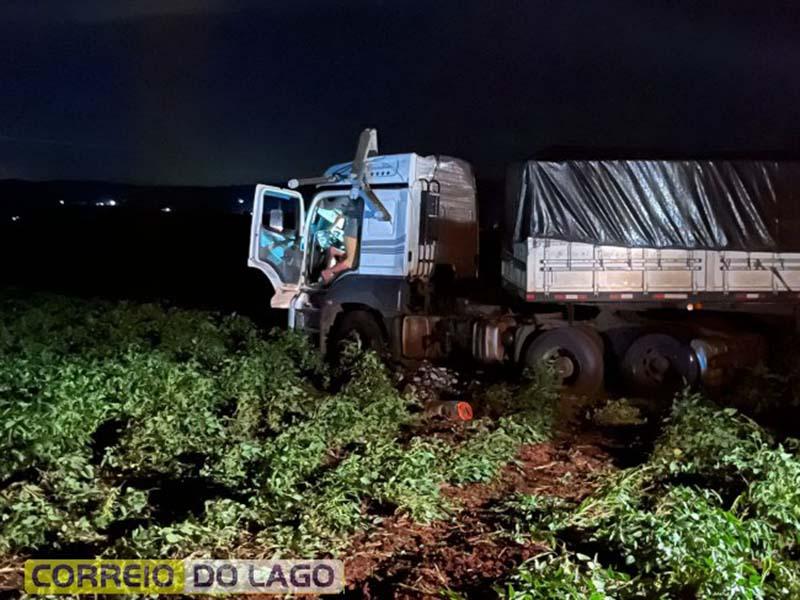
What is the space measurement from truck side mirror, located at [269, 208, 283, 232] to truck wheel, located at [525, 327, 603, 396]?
4.20 m

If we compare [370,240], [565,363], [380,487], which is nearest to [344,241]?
[370,240]

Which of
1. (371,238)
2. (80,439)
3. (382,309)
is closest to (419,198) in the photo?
(371,238)

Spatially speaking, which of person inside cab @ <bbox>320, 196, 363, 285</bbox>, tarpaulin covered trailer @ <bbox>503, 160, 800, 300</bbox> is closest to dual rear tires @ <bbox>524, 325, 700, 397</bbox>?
tarpaulin covered trailer @ <bbox>503, 160, 800, 300</bbox>

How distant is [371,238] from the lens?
36.5 ft

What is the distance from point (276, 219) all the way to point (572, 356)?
15.6 feet

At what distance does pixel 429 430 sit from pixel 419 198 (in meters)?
4.27

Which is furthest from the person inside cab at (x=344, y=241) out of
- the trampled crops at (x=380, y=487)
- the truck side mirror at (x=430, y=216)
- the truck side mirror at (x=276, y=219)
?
the trampled crops at (x=380, y=487)

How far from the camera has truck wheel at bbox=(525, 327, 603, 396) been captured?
1012cm

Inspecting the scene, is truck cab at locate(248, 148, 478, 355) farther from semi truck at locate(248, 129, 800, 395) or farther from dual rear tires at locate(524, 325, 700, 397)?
dual rear tires at locate(524, 325, 700, 397)

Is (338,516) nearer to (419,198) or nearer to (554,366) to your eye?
(554,366)

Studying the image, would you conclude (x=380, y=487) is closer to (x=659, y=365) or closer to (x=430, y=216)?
(x=659, y=365)

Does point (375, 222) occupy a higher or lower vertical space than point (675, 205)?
lower

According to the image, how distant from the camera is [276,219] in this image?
1191cm

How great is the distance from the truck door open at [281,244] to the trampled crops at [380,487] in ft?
12.2
